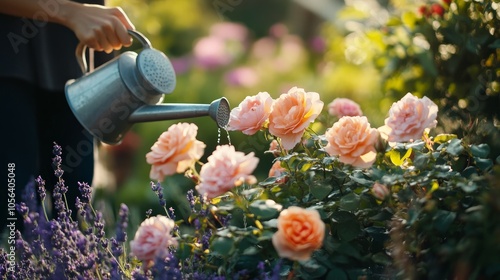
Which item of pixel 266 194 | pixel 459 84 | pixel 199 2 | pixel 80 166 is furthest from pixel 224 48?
pixel 266 194

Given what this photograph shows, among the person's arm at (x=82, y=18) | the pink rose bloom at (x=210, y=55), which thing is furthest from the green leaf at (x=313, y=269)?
the pink rose bloom at (x=210, y=55)

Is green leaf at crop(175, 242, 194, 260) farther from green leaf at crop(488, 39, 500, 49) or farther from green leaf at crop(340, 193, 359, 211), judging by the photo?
green leaf at crop(488, 39, 500, 49)

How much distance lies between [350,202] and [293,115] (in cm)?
22

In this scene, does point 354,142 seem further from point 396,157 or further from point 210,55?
point 210,55

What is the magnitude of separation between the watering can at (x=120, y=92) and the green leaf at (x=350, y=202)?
563 mm

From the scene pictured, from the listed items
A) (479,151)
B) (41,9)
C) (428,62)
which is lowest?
(428,62)

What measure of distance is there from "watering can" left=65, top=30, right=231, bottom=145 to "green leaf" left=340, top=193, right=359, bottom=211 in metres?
0.56

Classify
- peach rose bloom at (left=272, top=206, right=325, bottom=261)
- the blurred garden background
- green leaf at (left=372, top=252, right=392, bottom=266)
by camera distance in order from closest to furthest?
1. peach rose bloom at (left=272, top=206, right=325, bottom=261)
2. green leaf at (left=372, top=252, right=392, bottom=266)
3. the blurred garden background

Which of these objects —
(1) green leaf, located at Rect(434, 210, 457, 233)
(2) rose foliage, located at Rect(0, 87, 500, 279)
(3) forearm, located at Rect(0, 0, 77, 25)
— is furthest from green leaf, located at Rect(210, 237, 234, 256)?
(3) forearm, located at Rect(0, 0, 77, 25)

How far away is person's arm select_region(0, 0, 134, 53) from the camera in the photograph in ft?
6.38

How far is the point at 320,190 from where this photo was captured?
1674mm

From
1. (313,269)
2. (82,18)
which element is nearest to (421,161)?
(313,269)

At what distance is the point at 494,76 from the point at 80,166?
1329 millimetres

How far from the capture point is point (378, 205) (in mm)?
1684
